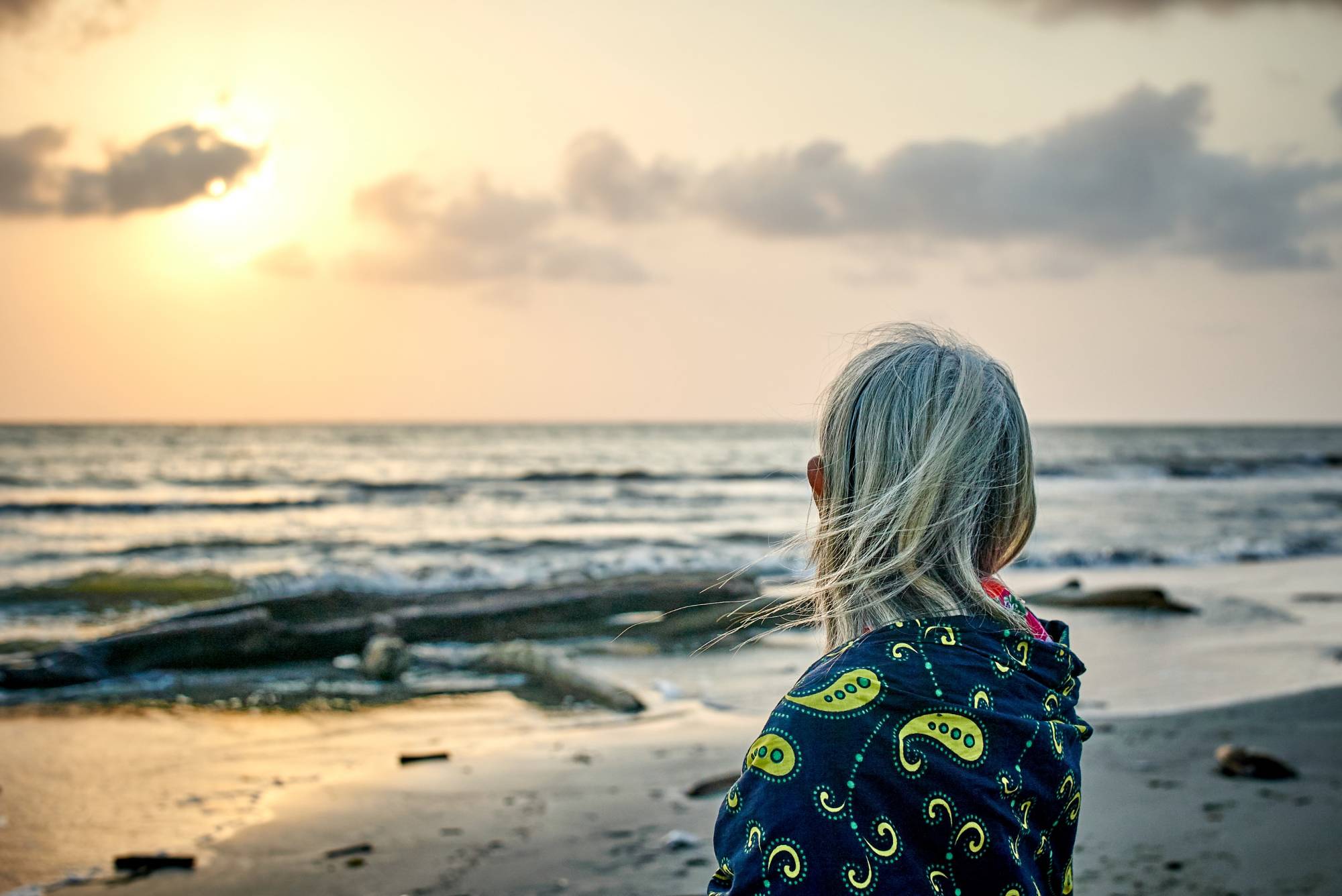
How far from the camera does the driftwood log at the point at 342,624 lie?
769 centimetres

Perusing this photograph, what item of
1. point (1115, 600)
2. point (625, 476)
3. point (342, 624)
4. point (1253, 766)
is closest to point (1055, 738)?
point (1253, 766)

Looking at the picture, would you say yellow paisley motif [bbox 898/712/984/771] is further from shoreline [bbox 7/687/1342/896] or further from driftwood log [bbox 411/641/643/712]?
driftwood log [bbox 411/641/643/712]

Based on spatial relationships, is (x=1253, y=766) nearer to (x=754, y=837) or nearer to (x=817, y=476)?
(x=817, y=476)

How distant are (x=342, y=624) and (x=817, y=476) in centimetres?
779

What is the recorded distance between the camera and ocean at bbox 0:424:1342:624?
1535 cm

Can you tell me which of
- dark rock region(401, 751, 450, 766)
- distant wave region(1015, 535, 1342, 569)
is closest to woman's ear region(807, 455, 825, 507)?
dark rock region(401, 751, 450, 766)

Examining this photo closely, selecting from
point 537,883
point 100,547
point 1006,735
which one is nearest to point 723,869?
point 1006,735

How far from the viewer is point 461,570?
14352 mm

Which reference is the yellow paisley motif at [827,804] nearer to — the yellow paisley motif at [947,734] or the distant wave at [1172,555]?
the yellow paisley motif at [947,734]

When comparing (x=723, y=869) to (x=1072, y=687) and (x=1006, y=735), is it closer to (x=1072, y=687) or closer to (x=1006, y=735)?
(x=1006, y=735)

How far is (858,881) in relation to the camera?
4.46 feet

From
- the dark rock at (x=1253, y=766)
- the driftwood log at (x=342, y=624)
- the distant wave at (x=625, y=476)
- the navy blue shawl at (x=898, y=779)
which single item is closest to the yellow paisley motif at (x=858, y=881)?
the navy blue shawl at (x=898, y=779)

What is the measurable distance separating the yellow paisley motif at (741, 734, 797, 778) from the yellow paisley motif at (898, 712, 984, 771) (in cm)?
15

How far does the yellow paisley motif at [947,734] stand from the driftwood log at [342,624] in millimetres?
5901
